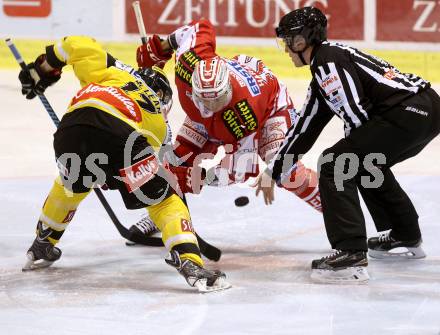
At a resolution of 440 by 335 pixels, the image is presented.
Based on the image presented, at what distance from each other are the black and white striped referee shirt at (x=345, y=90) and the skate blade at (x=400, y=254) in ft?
2.02

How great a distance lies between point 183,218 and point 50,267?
703mm

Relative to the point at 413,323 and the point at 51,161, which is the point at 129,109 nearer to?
the point at 413,323

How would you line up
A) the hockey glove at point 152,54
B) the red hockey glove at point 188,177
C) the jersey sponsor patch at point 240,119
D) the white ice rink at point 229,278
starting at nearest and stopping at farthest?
the white ice rink at point 229,278
the jersey sponsor patch at point 240,119
the red hockey glove at point 188,177
the hockey glove at point 152,54

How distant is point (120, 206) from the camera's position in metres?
5.44

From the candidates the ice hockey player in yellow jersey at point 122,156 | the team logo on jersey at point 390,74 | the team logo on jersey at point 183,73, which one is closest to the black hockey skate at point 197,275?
the ice hockey player in yellow jersey at point 122,156

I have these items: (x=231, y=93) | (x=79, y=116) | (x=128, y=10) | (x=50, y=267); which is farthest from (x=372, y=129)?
(x=128, y=10)

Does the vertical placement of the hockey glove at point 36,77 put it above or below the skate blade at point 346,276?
above

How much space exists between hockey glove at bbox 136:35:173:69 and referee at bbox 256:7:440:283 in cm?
100

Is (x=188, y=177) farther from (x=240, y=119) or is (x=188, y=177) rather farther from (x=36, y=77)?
(x=36, y=77)

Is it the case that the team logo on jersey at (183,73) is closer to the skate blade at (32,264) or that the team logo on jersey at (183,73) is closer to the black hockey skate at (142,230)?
the black hockey skate at (142,230)

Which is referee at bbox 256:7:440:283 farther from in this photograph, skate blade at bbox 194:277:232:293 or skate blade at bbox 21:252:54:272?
skate blade at bbox 21:252:54:272

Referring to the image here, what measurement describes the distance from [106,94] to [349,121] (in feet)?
2.98

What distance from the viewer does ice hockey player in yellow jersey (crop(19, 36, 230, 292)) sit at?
3998mm

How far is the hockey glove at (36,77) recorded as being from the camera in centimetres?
452
